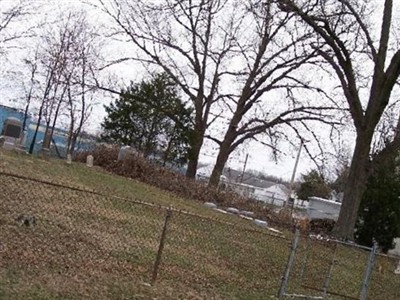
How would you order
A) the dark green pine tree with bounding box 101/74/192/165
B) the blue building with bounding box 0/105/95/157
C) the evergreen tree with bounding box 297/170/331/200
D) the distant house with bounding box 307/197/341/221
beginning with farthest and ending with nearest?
the evergreen tree with bounding box 297/170/331/200 → the blue building with bounding box 0/105/95/157 → the dark green pine tree with bounding box 101/74/192/165 → the distant house with bounding box 307/197/341/221

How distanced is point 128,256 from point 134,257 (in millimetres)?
98

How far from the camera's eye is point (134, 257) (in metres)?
8.62

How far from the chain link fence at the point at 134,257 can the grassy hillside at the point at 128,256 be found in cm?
2

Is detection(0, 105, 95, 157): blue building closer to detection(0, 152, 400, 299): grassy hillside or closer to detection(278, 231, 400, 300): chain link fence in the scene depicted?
detection(0, 152, 400, 299): grassy hillside

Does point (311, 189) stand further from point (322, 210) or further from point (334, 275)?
point (334, 275)

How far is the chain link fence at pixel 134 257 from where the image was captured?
22.3ft

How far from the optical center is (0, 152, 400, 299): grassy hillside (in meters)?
6.77

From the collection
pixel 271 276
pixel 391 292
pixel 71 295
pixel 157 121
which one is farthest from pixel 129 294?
pixel 157 121

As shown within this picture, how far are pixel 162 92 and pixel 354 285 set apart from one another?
2141 cm

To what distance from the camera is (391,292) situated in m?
12.0

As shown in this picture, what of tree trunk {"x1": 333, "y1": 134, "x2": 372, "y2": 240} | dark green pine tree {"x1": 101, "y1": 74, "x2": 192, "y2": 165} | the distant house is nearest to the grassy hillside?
tree trunk {"x1": 333, "y1": 134, "x2": 372, "y2": 240}

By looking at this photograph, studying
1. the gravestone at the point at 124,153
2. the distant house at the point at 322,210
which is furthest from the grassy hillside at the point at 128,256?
the distant house at the point at 322,210

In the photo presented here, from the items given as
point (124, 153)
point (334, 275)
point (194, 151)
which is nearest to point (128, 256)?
point (334, 275)

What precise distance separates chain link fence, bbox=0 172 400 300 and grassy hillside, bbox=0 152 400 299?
0.05 feet
